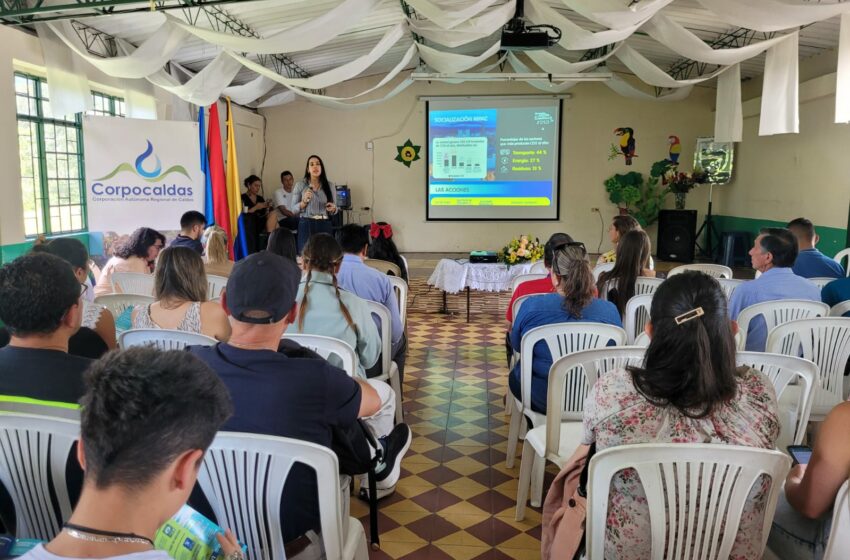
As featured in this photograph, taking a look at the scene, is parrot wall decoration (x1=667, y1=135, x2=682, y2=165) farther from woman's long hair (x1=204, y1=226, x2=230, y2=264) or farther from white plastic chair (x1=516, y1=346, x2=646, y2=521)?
white plastic chair (x1=516, y1=346, x2=646, y2=521)

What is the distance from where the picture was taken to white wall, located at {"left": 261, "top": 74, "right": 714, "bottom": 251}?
10.5m

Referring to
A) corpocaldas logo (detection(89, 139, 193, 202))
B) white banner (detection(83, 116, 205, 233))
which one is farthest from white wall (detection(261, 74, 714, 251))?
corpocaldas logo (detection(89, 139, 193, 202))

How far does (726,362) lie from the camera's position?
4.97ft

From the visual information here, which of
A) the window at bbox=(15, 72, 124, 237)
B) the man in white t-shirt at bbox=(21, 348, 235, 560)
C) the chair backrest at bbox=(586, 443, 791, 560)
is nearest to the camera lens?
the man in white t-shirt at bbox=(21, 348, 235, 560)

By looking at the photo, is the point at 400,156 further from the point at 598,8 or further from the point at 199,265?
the point at 199,265

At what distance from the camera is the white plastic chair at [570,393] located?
226 centimetres

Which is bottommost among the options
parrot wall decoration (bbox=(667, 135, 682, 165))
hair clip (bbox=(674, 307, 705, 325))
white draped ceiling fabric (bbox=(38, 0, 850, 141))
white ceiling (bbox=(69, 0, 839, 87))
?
hair clip (bbox=(674, 307, 705, 325))

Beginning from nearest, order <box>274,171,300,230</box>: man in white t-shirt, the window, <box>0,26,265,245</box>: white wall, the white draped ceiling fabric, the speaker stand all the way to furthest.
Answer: the white draped ceiling fabric, <box>0,26,265,245</box>: white wall, the window, <box>274,171,300,230</box>: man in white t-shirt, the speaker stand

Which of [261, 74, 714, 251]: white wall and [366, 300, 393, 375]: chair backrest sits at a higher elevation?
[261, 74, 714, 251]: white wall

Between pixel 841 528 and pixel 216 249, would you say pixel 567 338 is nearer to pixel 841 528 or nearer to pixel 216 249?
pixel 841 528

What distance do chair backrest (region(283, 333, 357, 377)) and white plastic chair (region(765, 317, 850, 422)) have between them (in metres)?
1.83

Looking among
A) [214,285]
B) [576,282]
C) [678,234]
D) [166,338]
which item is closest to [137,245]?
[214,285]

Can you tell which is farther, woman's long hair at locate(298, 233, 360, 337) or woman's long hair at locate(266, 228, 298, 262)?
woman's long hair at locate(266, 228, 298, 262)

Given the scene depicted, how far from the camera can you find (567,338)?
272cm
